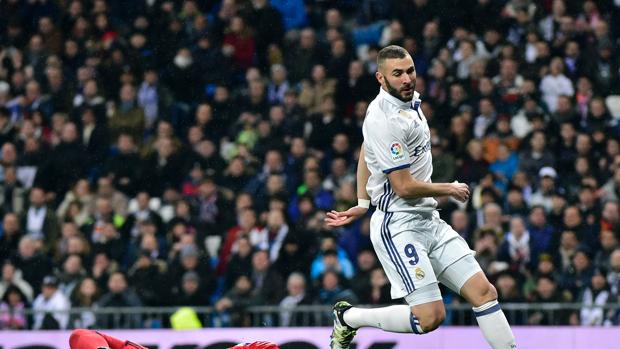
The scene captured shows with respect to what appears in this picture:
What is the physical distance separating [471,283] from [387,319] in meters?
0.62

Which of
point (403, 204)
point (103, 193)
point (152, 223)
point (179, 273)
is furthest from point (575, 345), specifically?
point (103, 193)

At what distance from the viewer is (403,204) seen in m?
9.38

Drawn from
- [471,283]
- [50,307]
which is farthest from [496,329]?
[50,307]

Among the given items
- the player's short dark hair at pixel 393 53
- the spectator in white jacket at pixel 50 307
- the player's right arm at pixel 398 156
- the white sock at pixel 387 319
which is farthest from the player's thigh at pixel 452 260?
the spectator in white jacket at pixel 50 307

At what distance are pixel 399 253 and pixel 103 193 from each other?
25.4 feet

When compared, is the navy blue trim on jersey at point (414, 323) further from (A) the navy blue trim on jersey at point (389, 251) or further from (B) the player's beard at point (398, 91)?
(B) the player's beard at point (398, 91)

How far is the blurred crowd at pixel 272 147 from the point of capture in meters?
14.4

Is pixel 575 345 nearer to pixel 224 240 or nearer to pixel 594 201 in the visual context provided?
pixel 594 201

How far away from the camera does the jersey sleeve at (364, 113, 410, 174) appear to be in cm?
910

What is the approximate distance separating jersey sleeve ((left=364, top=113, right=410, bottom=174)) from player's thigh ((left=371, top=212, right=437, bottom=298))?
416 millimetres

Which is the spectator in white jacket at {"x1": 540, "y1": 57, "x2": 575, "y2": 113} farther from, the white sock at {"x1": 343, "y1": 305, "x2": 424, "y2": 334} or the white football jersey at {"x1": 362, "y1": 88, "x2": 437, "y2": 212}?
the white sock at {"x1": 343, "y1": 305, "x2": 424, "y2": 334}

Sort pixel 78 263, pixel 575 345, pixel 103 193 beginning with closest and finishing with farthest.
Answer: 1. pixel 575 345
2. pixel 78 263
3. pixel 103 193

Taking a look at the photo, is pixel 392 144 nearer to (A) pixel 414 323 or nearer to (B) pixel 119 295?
(A) pixel 414 323

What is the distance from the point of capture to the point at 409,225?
30.7 ft
